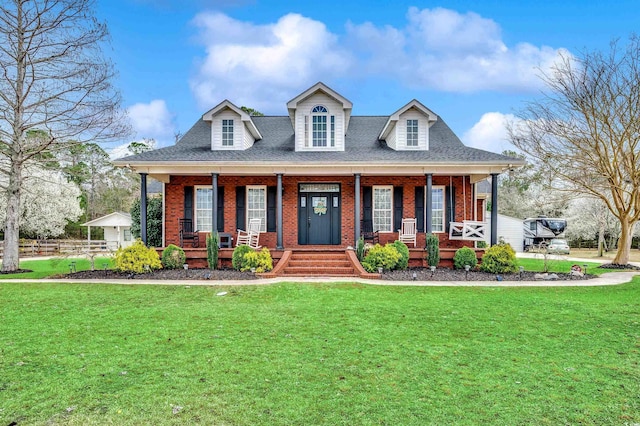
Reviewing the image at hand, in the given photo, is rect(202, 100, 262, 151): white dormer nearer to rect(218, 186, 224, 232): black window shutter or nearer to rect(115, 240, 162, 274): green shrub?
rect(218, 186, 224, 232): black window shutter

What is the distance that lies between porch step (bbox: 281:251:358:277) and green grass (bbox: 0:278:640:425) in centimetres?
398

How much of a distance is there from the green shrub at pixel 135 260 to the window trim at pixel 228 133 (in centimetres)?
525

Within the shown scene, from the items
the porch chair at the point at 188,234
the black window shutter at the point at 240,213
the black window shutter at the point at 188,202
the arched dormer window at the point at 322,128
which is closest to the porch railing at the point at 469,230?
the arched dormer window at the point at 322,128

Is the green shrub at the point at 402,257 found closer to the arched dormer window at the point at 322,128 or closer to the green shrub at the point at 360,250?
the green shrub at the point at 360,250

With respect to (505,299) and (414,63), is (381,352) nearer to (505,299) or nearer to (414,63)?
(505,299)

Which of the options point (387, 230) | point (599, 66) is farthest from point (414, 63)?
point (387, 230)

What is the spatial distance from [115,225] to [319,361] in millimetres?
27968

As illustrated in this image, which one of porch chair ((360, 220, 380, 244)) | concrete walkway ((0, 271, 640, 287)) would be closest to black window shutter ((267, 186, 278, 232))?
porch chair ((360, 220, 380, 244))

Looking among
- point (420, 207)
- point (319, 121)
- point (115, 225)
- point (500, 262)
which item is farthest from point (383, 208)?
point (115, 225)

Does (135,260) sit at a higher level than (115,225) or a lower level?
lower

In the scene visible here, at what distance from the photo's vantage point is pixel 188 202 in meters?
15.6

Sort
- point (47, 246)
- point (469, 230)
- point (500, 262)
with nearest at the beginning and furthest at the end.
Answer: point (500, 262) → point (469, 230) → point (47, 246)

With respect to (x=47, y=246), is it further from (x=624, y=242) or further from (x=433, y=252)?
(x=624, y=242)

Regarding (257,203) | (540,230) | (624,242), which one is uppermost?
(257,203)
